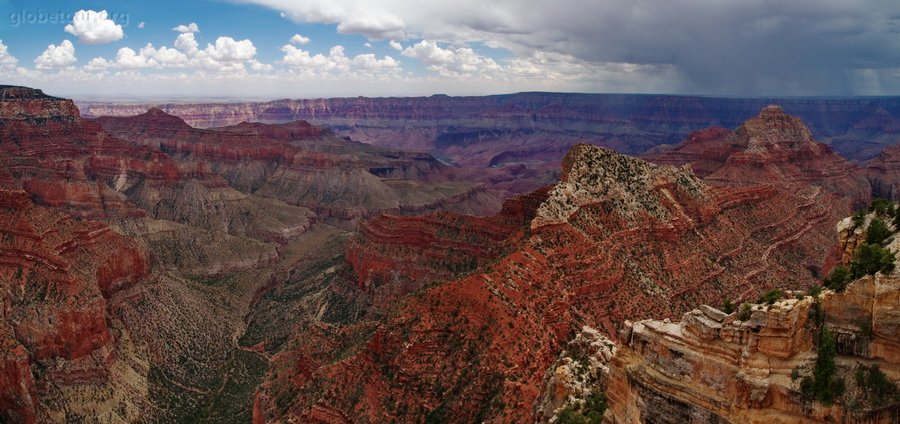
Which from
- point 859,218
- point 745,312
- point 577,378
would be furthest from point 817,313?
point 577,378

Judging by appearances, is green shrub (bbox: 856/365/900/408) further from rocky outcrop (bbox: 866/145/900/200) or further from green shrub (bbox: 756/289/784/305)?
rocky outcrop (bbox: 866/145/900/200)

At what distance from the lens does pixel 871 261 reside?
850 inches

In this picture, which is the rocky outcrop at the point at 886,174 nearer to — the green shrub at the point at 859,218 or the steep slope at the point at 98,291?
the steep slope at the point at 98,291

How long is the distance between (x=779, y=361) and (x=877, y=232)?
23.9 ft

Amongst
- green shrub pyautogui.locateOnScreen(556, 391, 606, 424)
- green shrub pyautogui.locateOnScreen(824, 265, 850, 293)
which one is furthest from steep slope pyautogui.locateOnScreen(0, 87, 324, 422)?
green shrub pyautogui.locateOnScreen(824, 265, 850, 293)

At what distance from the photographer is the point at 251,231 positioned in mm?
141625

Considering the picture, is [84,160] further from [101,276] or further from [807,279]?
[807,279]

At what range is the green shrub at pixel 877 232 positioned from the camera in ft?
80.2

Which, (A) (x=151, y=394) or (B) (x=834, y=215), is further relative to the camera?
(B) (x=834, y=215)

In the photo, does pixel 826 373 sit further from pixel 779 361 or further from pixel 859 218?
pixel 859 218

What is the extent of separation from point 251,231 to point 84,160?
1404 inches

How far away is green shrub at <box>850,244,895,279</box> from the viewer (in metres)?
20.9

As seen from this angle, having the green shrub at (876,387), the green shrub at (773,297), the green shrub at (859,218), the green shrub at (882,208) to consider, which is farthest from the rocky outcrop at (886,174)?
the green shrub at (876,387)

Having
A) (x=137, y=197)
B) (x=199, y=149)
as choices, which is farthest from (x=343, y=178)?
(x=137, y=197)
